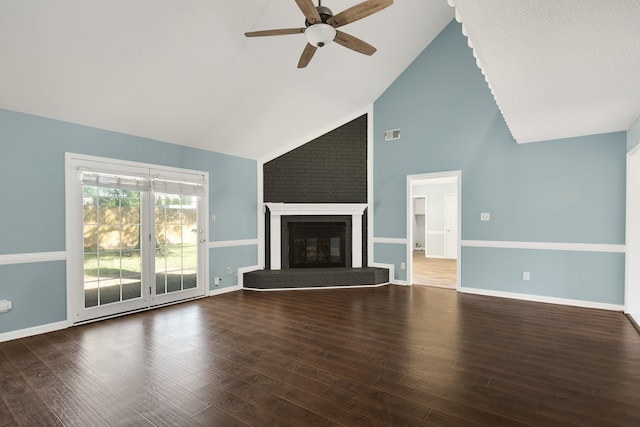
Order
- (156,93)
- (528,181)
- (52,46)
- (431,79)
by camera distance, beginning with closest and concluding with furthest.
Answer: (52,46), (156,93), (528,181), (431,79)

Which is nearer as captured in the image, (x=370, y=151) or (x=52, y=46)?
(x=52, y=46)

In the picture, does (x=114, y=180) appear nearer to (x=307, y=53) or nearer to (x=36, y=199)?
(x=36, y=199)

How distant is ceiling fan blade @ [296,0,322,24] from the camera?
2293 millimetres

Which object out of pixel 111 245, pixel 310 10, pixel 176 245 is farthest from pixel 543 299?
pixel 111 245

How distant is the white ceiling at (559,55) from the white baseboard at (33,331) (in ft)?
15.8

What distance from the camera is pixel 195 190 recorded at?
4914 millimetres

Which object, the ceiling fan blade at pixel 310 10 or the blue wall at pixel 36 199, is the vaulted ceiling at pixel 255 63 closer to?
the blue wall at pixel 36 199

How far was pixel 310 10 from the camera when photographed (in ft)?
7.84

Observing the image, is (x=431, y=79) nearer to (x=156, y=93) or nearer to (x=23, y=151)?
(x=156, y=93)

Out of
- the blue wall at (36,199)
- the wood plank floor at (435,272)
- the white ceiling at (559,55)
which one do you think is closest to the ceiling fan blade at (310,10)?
the white ceiling at (559,55)

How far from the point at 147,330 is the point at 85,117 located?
2.58m

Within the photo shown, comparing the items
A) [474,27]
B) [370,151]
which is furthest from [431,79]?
[474,27]

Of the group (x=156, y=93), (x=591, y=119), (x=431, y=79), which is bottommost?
(x=591, y=119)

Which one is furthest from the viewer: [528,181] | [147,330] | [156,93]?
[528,181]
